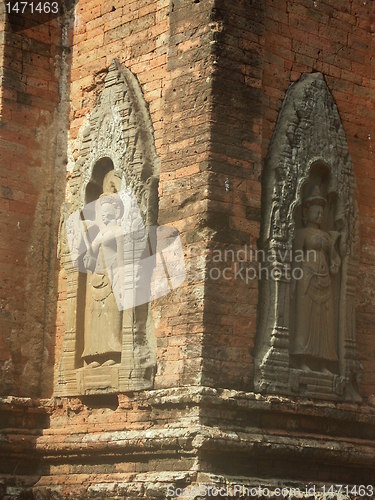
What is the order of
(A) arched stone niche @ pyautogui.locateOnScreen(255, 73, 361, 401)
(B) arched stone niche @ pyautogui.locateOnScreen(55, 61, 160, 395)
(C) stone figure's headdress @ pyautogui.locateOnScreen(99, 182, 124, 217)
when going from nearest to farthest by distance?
(A) arched stone niche @ pyautogui.locateOnScreen(255, 73, 361, 401)
(B) arched stone niche @ pyautogui.locateOnScreen(55, 61, 160, 395)
(C) stone figure's headdress @ pyautogui.locateOnScreen(99, 182, 124, 217)

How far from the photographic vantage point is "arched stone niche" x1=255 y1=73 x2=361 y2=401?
9.80 meters

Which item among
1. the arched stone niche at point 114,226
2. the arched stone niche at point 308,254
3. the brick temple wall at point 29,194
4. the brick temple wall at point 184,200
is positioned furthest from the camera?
the brick temple wall at point 29,194

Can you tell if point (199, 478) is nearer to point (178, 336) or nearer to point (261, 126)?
point (178, 336)

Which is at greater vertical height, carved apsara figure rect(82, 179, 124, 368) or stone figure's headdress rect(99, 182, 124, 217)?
stone figure's headdress rect(99, 182, 124, 217)

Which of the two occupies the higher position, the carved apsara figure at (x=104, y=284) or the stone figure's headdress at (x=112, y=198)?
the stone figure's headdress at (x=112, y=198)

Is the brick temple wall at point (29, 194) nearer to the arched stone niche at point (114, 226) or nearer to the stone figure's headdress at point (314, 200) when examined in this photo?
the arched stone niche at point (114, 226)

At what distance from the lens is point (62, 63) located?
11.6 metres

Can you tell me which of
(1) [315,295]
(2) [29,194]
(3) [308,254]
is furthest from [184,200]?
(2) [29,194]

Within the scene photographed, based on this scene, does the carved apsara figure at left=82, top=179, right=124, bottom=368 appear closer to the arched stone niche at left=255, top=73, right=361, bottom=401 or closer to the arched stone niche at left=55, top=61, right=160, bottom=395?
the arched stone niche at left=55, top=61, right=160, bottom=395

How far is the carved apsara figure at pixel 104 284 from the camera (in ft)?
33.9

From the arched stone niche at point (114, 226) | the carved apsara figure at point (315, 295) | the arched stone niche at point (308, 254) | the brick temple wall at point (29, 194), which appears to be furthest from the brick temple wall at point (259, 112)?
the brick temple wall at point (29, 194)

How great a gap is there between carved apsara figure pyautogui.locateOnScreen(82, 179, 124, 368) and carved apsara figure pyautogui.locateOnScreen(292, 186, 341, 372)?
1552 millimetres

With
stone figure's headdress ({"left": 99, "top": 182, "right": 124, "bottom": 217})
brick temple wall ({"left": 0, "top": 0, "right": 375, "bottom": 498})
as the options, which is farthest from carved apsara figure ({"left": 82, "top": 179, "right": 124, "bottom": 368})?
brick temple wall ({"left": 0, "top": 0, "right": 375, "bottom": 498})

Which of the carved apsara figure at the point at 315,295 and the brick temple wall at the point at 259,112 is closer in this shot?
the brick temple wall at the point at 259,112
